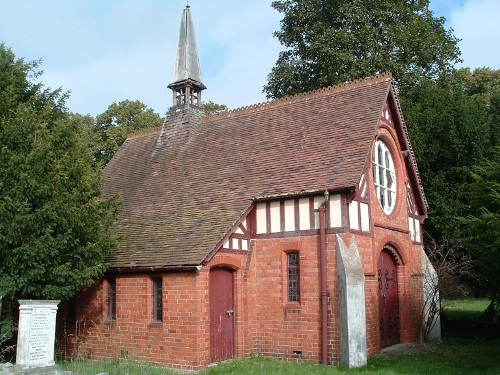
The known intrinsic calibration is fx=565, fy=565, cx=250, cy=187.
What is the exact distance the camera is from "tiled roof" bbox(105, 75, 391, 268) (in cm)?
1530

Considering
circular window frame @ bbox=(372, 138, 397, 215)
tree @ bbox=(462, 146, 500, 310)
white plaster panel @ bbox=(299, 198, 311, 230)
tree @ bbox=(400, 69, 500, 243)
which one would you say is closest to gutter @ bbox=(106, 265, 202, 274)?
white plaster panel @ bbox=(299, 198, 311, 230)

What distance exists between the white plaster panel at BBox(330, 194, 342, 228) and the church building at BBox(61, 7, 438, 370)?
0.03m

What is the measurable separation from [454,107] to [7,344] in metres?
21.6

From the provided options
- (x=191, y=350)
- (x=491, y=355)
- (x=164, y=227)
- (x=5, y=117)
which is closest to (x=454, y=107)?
(x=491, y=355)

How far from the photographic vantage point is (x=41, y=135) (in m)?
13.5

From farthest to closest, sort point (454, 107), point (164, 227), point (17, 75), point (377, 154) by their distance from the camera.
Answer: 1. point (454, 107)
2. point (377, 154)
3. point (164, 227)
4. point (17, 75)

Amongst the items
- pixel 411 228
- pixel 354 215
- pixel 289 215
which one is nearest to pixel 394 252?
→ pixel 411 228

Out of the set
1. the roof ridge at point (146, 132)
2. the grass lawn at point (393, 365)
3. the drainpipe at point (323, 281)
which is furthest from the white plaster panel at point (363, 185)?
the roof ridge at point (146, 132)

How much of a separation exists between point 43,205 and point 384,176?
1019 centimetres

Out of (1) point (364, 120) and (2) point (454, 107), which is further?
(2) point (454, 107)

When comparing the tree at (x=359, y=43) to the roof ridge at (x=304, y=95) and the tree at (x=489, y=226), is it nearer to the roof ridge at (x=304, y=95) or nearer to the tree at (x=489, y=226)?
the roof ridge at (x=304, y=95)

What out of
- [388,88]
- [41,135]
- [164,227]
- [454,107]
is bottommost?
[164,227]

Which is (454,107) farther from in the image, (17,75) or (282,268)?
(17,75)

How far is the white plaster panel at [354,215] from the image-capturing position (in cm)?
1496
